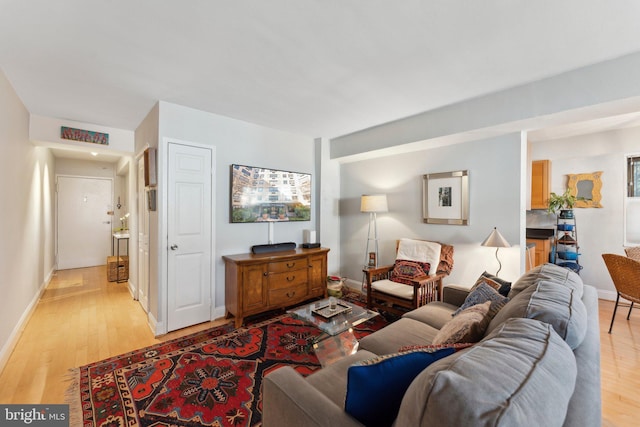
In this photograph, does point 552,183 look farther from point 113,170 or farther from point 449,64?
point 113,170

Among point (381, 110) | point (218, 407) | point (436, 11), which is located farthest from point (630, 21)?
point (218, 407)

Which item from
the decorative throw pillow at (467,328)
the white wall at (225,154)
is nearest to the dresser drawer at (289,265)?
the white wall at (225,154)

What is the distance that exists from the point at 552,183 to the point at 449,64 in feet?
11.5

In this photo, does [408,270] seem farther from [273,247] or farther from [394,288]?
[273,247]

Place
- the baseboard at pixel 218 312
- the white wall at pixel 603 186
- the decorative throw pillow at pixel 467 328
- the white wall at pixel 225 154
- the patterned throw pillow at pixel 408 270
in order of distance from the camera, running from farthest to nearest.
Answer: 1. the white wall at pixel 603 186
2. the baseboard at pixel 218 312
3. the patterned throw pillow at pixel 408 270
4. the white wall at pixel 225 154
5. the decorative throw pillow at pixel 467 328

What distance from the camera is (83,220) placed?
5965 mm

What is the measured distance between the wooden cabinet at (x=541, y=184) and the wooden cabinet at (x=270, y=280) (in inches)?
135

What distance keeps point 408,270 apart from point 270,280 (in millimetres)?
1663

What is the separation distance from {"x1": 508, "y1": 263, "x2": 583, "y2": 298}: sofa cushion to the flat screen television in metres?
2.82

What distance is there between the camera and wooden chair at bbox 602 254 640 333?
2615 millimetres

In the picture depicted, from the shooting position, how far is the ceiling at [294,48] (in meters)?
1.58

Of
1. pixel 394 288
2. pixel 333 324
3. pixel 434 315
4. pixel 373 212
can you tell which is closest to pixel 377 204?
pixel 373 212

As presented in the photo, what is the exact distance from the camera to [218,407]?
5.89 ft

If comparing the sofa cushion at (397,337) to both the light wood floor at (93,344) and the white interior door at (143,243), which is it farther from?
the white interior door at (143,243)
